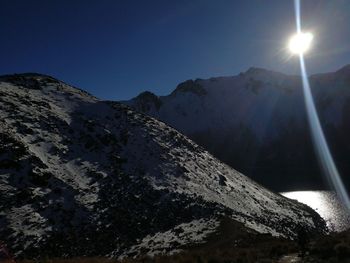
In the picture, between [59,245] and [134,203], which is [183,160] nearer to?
[134,203]

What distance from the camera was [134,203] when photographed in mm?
47469

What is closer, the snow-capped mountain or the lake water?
the snow-capped mountain

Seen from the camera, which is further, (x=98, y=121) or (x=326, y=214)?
(x=326, y=214)

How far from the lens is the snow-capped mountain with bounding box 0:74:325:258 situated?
38.9 metres

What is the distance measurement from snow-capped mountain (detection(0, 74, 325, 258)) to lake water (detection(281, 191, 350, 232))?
14.5 feet

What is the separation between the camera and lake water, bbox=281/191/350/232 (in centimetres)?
7844

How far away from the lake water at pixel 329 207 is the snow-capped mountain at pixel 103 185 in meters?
4.42

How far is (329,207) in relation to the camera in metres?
101

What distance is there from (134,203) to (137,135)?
20.4 meters

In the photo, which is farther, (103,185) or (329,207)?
(329,207)

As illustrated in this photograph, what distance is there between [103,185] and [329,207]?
69.5 meters

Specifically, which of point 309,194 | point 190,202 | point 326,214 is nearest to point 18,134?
point 190,202

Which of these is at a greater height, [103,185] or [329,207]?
[329,207]

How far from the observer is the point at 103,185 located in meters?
49.3
